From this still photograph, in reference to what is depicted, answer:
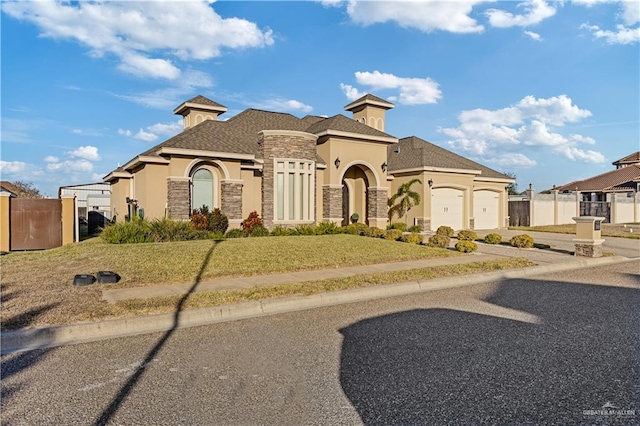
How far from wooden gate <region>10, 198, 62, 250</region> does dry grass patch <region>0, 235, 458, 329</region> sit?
3010 mm

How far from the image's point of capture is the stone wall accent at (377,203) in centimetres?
2292

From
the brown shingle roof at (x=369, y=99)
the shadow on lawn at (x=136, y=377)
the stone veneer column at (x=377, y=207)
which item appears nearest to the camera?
the shadow on lawn at (x=136, y=377)

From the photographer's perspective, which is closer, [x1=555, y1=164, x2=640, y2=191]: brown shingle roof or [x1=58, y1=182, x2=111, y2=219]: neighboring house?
[x1=58, y1=182, x2=111, y2=219]: neighboring house

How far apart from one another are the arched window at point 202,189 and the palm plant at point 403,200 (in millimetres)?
10674

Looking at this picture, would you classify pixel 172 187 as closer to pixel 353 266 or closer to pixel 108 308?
pixel 353 266

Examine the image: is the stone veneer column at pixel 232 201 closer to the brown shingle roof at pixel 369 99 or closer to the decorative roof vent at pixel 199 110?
the decorative roof vent at pixel 199 110

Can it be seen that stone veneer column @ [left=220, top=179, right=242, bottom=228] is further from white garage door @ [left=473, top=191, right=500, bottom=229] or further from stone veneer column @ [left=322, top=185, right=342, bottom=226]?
white garage door @ [left=473, top=191, right=500, bottom=229]

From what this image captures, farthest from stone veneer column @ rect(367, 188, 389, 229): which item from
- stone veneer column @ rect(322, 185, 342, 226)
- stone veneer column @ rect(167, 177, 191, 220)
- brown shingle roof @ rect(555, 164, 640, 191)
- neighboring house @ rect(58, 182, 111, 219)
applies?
brown shingle roof @ rect(555, 164, 640, 191)

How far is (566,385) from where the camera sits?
440 cm

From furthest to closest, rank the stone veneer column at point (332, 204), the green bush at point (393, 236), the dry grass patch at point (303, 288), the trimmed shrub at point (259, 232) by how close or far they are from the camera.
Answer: the stone veneer column at point (332, 204) < the green bush at point (393, 236) < the trimmed shrub at point (259, 232) < the dry grass patch at point (303, 288)

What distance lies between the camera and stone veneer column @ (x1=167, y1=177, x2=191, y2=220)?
17.8m

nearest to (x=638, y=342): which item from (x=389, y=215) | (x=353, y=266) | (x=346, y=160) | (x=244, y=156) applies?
(x=353, y=266)

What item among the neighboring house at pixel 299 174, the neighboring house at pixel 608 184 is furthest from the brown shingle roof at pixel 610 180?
the neighboring house at pixel 299 174

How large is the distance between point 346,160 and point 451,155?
9219 mm
